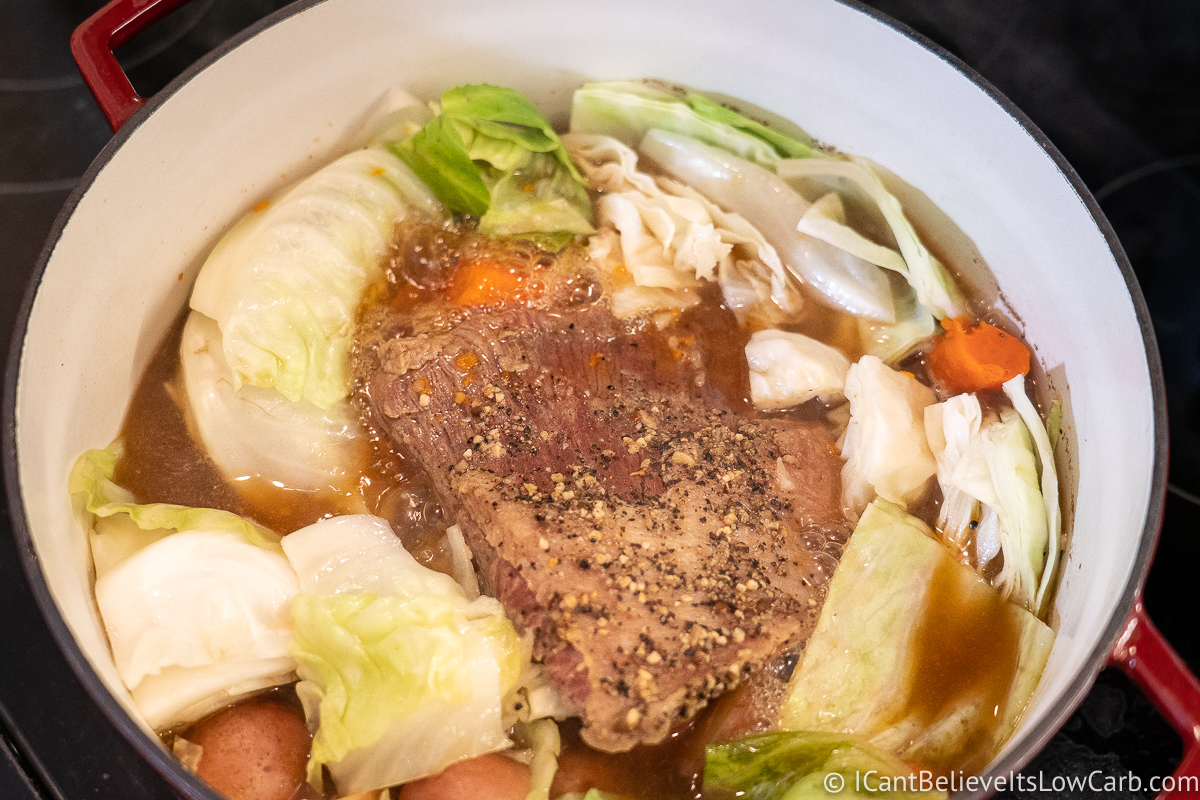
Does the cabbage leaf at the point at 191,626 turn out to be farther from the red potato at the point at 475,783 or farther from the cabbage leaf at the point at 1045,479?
the cabbage leaf at the point at 1045,479

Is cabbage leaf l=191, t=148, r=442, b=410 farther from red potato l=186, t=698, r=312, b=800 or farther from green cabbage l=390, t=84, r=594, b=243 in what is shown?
red potato l=186, t=698, r=312, b=800

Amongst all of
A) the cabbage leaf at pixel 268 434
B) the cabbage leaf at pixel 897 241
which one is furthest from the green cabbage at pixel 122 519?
the cabbage leaf at pixel 897 241

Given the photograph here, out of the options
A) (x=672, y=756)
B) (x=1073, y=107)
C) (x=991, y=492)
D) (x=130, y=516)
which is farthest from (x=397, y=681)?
(x=1073, y=107)

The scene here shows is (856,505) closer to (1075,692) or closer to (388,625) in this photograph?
(1075,692)

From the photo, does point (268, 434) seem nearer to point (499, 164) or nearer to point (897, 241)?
point (499, 164)

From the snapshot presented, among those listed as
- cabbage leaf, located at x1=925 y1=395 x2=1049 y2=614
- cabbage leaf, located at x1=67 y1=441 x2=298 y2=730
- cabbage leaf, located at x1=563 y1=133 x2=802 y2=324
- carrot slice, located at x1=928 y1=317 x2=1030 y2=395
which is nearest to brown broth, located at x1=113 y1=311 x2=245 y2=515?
cabbage leaf, located at x1=67 y1=441 x2=298 y2=730
